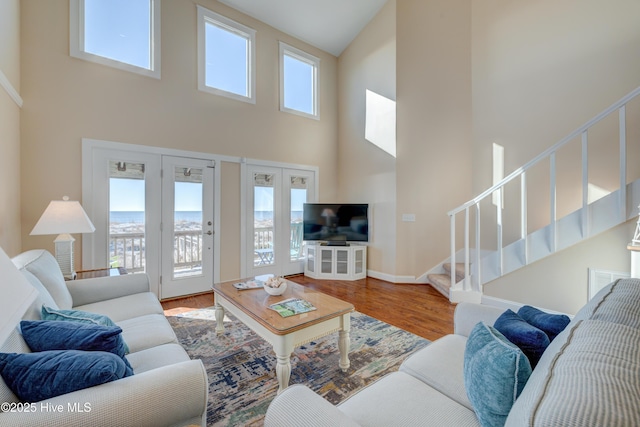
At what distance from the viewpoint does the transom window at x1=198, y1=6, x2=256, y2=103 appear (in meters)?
3.85

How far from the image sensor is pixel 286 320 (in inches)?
70.9

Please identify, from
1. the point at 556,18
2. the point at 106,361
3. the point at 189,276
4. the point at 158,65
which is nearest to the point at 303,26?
the point at 158,65

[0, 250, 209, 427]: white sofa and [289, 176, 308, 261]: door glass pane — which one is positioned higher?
[289, 176, 308, 261]: door glass pane

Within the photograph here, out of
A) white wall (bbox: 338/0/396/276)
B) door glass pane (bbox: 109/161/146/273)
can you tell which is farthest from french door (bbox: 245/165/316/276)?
door glass pane (bbox: 109/161/146/273)

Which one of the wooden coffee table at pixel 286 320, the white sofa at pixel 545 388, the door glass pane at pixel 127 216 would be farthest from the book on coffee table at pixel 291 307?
the door glass pane at pixel 127 216

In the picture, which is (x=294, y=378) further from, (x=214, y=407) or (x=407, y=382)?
(x=407, y=382)

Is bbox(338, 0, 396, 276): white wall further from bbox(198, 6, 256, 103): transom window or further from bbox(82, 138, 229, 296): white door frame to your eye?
bbox(82, 138, 229, 296): white door frame

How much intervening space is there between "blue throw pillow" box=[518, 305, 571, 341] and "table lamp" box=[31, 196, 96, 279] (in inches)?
128

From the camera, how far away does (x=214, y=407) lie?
5.44 feet

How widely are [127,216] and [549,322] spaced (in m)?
4.09

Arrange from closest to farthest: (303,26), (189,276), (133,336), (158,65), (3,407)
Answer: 1. (3,407)
2. (133,336)
3. (158,65)
4. (189,276)
5. (303,26)

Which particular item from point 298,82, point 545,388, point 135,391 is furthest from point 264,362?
point 298,82

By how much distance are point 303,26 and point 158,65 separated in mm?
2494

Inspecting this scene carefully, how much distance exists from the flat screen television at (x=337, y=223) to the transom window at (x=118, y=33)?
309 centimetres
